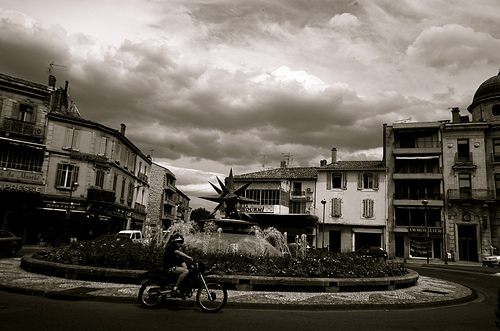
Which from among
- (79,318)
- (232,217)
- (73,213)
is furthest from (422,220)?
(79,318)

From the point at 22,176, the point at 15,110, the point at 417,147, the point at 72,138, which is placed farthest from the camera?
the point at 417,147

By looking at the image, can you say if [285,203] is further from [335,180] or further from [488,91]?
[488,91]

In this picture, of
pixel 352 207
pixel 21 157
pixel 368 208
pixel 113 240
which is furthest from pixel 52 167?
pixel 368 208

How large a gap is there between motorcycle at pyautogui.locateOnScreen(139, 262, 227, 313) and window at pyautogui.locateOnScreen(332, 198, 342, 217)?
38.6 meters

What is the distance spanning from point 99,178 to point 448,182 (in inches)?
1448

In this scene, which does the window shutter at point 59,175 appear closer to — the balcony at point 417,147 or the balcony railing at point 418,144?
the balcony at point 417,147

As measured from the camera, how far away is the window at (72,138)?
34.8 meters

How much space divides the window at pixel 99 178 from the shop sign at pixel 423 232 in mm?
32402

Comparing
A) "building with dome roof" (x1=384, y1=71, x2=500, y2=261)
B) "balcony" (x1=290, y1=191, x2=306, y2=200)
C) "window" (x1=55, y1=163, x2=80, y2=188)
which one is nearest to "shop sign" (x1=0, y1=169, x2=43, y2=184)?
"window" (x1=55, y1=163, x2=80, y2=188)

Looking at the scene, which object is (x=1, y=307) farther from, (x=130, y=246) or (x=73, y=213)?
(x=73, y=213)

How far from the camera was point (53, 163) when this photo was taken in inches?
1332

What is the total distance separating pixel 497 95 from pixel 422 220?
52.5 ft

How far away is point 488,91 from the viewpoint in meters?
43.2

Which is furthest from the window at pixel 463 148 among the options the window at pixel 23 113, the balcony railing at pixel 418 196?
the window at pixel 23 113
